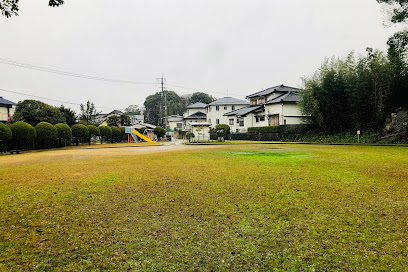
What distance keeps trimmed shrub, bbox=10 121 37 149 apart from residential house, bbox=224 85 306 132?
83.4 ft

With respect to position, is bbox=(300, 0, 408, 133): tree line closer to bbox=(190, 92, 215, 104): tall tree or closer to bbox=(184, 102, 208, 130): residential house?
bbox=(184, 102, 208, 130): residential house

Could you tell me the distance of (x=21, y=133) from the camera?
683 inches

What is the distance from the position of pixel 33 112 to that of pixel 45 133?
5572 mm

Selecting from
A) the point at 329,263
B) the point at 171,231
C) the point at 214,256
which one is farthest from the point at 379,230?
the point at 171,231

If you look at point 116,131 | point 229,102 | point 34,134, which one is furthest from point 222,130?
point 34,134

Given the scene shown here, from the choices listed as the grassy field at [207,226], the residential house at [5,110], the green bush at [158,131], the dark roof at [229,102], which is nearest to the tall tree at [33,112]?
the residential house at [5,110]

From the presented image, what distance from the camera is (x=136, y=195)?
4.15 m

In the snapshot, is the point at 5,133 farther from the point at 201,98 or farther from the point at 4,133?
the point at 201,98

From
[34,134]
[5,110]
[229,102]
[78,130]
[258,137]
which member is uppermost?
[229,102]

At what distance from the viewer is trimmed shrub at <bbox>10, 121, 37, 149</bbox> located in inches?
679

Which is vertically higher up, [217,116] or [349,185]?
[217,116]

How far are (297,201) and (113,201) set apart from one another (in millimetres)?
2971

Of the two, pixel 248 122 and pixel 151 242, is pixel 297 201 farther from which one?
pixel 248 122

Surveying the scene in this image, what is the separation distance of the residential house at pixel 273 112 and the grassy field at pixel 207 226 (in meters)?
23.4
